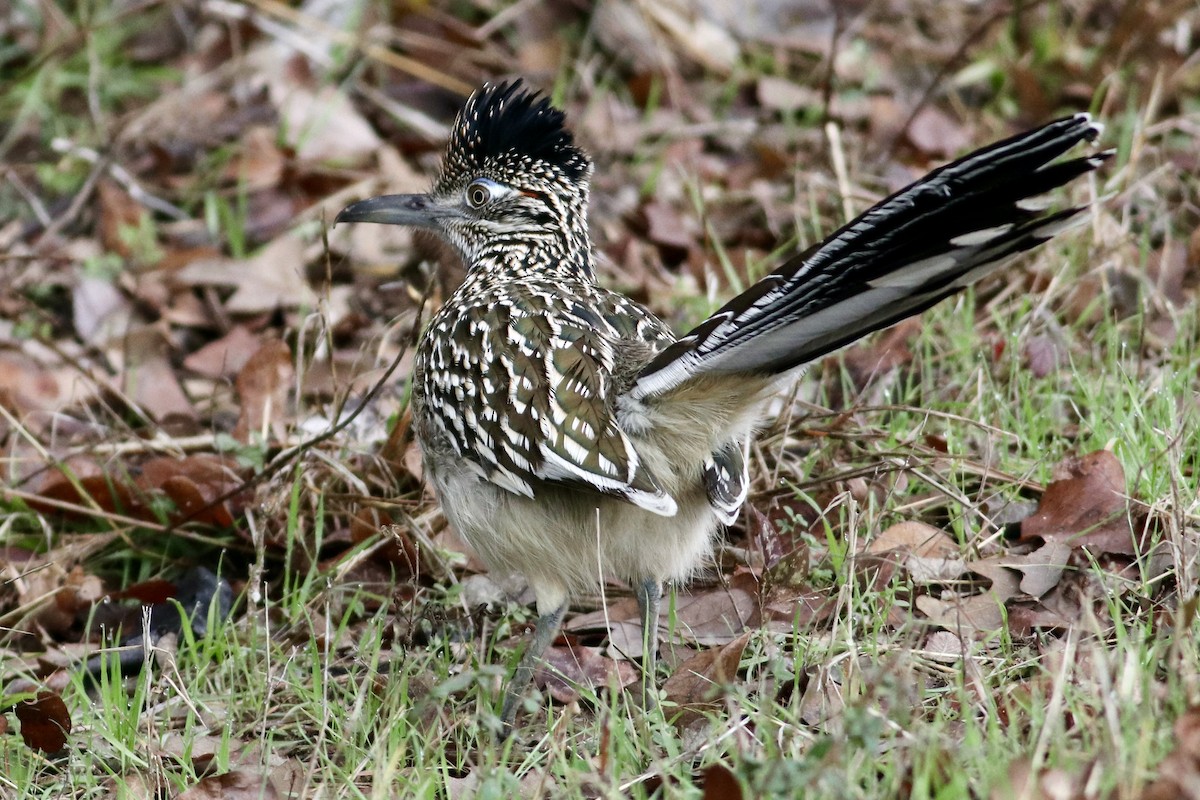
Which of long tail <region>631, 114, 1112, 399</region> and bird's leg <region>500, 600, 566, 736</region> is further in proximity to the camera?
bird's leg <region>500, 600, 566, 736</region>

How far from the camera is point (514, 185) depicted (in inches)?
195

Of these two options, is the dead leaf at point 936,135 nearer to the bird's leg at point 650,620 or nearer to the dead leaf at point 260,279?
the dead leaf at point 260,279

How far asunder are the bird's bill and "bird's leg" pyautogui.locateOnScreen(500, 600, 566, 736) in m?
1.54

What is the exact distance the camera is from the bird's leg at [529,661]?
4180mm

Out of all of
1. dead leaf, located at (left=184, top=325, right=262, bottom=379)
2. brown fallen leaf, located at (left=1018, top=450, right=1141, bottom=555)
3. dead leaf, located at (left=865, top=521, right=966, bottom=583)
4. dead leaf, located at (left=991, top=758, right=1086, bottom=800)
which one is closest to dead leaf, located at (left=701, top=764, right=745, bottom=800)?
dead leaf, located at (left=991, top=758, right=1086, bottom=800)

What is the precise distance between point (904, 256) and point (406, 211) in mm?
2278

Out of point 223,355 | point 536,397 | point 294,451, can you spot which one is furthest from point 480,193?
point 223,355

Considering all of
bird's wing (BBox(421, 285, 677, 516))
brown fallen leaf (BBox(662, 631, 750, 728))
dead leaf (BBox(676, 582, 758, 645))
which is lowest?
dead leaf (BBox(676, 582, 758, 645))

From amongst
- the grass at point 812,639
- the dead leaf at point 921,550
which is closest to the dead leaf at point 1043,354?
the grass at point 812,639

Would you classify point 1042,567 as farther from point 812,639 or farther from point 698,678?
point 698,678

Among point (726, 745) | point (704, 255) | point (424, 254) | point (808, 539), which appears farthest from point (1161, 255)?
point (726, 745)

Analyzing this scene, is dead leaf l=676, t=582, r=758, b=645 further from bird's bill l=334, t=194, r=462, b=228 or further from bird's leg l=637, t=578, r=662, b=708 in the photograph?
bird's bill l=334, t=194, r=462, b=228

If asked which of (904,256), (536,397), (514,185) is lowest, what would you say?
(536,397)

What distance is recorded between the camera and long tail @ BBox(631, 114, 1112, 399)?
10.5 ft
